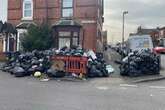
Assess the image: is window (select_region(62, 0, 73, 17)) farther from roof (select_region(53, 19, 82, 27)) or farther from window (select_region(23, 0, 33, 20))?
window (select_region(23, 0, 33, 20))

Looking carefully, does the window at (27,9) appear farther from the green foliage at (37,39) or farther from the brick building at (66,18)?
the green foliage at (37,39)

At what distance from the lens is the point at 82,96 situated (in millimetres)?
13383

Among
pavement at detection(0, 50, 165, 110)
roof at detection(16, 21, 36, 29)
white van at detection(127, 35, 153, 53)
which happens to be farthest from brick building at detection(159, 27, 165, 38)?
pavement at detection(0, 50, 165, 110)

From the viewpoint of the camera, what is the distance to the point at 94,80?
19.0 metres

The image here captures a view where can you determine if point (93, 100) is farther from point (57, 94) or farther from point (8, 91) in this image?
point (8, 91)

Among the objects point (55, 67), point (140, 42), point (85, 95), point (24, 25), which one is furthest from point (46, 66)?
point (140, 42)

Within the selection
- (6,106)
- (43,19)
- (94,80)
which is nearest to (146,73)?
(94,80)

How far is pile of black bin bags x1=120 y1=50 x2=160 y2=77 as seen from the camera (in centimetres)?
2014

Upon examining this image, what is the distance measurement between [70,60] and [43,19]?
15233 millimetres

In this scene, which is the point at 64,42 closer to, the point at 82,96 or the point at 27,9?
the point at 27,9

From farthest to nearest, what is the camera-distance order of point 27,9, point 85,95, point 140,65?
point 27,9
point 140,65
point 85,95

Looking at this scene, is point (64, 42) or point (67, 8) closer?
point (64, 42)

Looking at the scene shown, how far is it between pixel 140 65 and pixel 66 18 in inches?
575

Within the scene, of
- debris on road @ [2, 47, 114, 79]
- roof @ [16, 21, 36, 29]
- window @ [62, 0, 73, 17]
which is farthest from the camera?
roof @ [16, 21, 36, 29]
